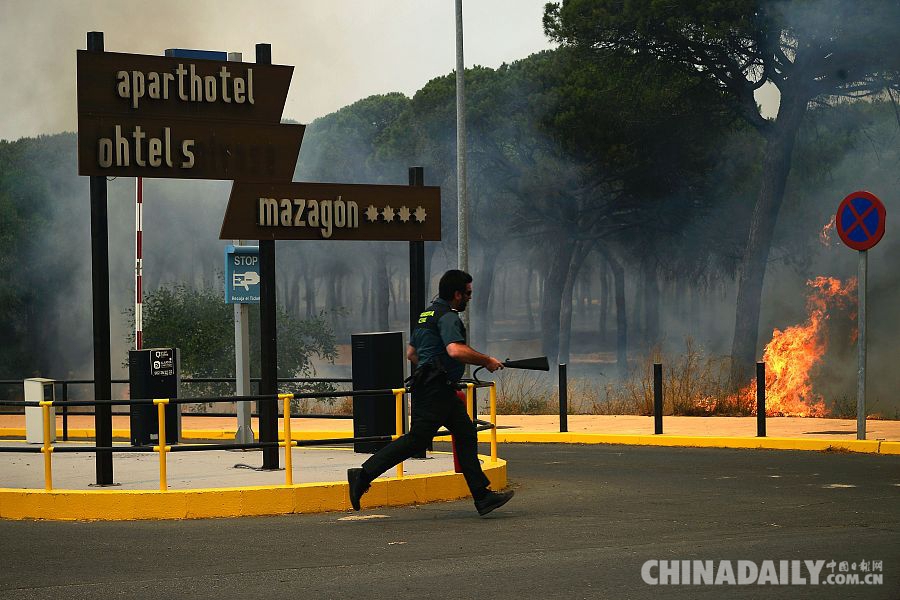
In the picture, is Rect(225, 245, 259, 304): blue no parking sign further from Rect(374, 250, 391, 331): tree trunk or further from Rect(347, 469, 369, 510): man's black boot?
Rect(374, 250, 391, 331): tree trunk

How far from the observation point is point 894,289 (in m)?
35.4

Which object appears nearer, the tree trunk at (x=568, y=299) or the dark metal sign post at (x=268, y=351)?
the dark metal sign post at (x=268, y=351)

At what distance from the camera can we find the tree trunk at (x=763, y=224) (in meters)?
33.4

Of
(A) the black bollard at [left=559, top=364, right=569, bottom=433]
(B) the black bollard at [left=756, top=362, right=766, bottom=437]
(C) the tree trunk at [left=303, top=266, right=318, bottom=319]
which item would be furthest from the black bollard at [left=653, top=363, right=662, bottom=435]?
(C) the tree trunk at [left=303, top=266, right=318, bottom=319]

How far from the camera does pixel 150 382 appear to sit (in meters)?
15.4

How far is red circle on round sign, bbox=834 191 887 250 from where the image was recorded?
15455 mm

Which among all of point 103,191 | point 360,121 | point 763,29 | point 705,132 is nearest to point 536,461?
point 103,191

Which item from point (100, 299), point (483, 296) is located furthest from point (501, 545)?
point (483, 296)

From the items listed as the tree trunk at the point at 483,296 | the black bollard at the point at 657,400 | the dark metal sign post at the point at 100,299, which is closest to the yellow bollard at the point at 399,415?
the dark metal sign post at the point at 100,299

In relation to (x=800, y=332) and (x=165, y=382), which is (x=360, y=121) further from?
(x=165, y=382)

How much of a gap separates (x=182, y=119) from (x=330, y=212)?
64.7 inches

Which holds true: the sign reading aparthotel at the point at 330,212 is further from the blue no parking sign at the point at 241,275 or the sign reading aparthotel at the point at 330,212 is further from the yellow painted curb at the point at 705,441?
the yellow painted curb at the point at 705,441

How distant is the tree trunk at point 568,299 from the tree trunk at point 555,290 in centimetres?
26

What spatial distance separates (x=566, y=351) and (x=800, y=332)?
16.5 metres
